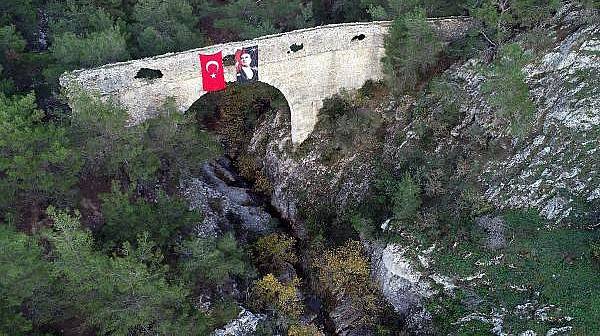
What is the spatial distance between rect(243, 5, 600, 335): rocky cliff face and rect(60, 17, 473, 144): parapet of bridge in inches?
83.8

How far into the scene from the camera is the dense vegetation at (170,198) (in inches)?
626

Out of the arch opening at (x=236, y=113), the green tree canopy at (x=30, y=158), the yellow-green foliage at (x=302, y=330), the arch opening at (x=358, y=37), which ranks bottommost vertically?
the yellow-green foliage at (x=302, y=330)

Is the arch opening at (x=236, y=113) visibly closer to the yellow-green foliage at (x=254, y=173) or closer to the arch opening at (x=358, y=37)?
the yellow-green foliage at (x=254, y=173)

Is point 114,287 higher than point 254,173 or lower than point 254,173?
higher

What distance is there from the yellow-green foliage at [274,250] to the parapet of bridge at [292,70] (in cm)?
675

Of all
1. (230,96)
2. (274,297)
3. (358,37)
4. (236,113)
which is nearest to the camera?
(274,297)

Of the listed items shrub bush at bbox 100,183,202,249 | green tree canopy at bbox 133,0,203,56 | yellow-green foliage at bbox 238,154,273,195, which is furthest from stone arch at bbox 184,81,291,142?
shrub bush at bbox 100,183,202,249

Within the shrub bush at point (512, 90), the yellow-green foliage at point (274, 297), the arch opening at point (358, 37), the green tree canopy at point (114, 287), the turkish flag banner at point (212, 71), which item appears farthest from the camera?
the arch opening at point (358, 37)

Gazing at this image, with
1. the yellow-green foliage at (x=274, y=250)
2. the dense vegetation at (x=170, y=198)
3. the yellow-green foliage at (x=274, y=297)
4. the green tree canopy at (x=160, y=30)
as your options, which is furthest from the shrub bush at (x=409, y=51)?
the yellow-green foliage at (x=274, y=297)

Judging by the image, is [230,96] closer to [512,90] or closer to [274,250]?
[274,250]

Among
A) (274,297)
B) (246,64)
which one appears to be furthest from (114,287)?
(246,64)

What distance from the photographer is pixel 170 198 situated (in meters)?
24.0

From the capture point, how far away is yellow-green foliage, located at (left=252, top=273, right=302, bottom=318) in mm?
21141

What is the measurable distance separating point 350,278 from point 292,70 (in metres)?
11.0
